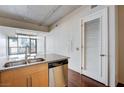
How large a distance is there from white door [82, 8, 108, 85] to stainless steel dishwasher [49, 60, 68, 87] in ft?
3.25

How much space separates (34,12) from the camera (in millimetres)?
3430

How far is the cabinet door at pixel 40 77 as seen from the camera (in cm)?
156

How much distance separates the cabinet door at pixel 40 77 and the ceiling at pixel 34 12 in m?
1.96

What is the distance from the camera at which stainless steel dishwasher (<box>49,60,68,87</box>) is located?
1822 millimetres

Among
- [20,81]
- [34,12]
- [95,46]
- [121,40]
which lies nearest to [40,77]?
[20,81]

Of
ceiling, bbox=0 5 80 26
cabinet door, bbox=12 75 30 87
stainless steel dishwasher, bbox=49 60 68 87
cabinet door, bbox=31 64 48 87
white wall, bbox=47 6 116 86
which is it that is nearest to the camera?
cabinet door, bbox=12 75 30 87

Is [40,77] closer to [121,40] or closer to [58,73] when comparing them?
[58,73]

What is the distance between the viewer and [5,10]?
291cm

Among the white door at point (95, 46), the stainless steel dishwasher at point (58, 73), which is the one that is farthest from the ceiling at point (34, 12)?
the stainless steel dishwasher at point (58, 73)

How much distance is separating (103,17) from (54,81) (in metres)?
1.91

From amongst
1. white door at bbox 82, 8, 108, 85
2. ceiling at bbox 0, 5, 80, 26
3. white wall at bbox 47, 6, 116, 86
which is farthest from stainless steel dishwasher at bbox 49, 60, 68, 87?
ceiling at bbox 0, 5, 80, 26

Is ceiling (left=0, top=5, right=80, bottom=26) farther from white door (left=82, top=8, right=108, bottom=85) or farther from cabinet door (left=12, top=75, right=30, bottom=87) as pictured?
cabinet door (left=12, top=75, right=30, bottom=87)

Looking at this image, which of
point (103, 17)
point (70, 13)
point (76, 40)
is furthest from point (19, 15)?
point (103, 17)

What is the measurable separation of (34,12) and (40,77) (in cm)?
259
